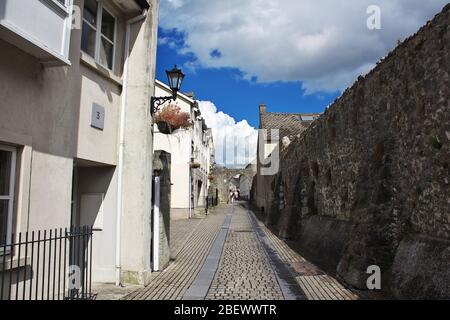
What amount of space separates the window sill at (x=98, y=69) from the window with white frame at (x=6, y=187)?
2447mm

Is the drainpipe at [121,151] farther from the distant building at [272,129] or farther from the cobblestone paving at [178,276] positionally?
the distant building at [272,129]

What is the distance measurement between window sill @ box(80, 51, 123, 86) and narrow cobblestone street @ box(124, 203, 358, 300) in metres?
4.06

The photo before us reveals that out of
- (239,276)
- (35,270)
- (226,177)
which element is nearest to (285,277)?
(239,276)

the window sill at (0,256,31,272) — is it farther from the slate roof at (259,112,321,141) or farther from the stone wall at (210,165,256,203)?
the stone wall at (210,165,256,203)

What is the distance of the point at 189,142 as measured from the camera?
26.8m

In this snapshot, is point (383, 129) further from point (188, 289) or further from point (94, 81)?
point (94, 81)

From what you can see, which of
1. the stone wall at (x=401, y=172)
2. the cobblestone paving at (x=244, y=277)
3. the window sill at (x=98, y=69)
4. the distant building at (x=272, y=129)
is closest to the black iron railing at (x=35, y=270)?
the cobblestone paving at (x=244, y=277)

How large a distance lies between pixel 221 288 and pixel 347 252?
8.39 feet

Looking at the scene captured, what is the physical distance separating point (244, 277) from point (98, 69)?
5.16 m

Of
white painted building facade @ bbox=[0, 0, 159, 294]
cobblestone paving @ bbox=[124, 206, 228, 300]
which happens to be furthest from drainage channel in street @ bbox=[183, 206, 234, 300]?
white painted building facade @ bbox=[0, 0, 159, 294]

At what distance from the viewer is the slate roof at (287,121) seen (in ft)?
120

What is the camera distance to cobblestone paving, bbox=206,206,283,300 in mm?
7120

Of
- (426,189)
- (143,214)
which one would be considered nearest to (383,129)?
(426,189)

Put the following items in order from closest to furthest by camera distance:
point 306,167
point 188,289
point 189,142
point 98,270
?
point 188,289
point 98,270
point 306,167
point 189,142
